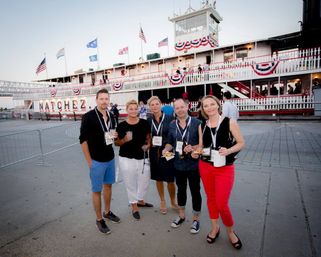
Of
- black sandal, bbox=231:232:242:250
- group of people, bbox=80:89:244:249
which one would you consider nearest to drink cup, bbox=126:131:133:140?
group of people, bbox=80:89:244:249

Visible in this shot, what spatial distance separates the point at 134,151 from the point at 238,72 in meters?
16.9

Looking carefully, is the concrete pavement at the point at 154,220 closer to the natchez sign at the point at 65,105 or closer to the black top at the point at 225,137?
the black top at the point at 225,137

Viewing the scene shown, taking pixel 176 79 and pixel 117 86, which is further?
pixel 117 86

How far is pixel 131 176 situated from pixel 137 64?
25018 mm

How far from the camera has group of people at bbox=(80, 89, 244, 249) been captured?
8.30ft

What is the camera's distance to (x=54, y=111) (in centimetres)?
3133

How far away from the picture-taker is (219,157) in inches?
94.9

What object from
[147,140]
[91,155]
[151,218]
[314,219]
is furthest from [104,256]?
[314,219]

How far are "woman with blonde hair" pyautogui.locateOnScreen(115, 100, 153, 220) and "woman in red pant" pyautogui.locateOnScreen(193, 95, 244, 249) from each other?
102 centimetres

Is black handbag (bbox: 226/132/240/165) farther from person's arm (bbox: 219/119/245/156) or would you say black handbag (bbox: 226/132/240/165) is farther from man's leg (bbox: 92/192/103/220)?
man's leg (bbox: 92/192/103/220)

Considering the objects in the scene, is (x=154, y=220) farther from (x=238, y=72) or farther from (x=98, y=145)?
(x=238, y=72)

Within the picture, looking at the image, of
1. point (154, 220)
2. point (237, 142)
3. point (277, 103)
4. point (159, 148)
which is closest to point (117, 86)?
point (277, 103)

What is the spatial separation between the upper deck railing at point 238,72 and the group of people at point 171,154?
1586 cm

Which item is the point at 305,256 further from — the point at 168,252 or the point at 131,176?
the point at 131,176
